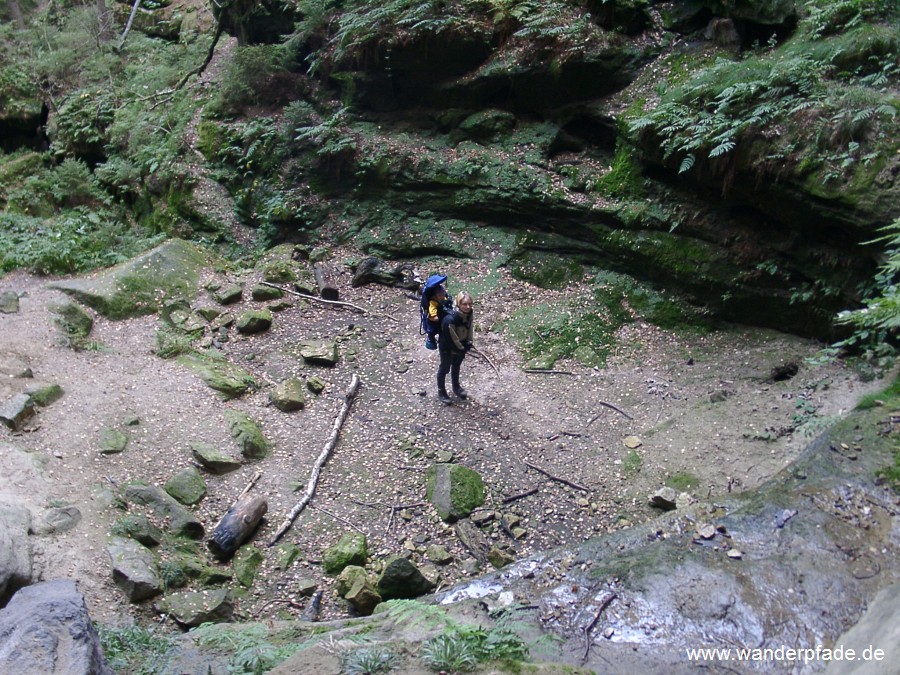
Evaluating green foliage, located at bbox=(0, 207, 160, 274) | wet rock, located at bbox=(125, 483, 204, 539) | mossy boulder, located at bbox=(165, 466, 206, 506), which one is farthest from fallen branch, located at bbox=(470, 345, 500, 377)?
green foliage, located at bbox=(0, 207, 160, 274)

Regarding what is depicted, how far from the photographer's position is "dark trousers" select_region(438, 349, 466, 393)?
913 centimetres

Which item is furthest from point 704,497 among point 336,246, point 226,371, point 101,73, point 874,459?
point 101,73

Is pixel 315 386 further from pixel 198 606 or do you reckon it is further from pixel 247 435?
pixel 198 606

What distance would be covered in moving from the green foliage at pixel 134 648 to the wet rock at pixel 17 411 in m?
3.54

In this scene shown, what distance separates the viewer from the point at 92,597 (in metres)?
5.80

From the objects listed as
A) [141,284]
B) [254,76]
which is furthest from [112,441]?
[254,76]

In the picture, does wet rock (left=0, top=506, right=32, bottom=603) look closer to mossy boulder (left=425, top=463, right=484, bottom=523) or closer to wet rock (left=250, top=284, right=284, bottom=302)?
mossy boulder (left=425, top=463, right=484, bottom=523)

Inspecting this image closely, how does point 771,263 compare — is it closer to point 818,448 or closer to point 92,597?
point 818,448

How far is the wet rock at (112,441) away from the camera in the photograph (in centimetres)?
780

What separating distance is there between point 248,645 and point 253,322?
6919mm

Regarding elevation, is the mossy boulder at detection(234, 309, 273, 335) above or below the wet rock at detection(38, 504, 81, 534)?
below

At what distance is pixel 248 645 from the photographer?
16.0 ft

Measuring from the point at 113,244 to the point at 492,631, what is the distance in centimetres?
1271

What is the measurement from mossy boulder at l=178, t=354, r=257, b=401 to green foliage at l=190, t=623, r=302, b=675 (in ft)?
14.5
